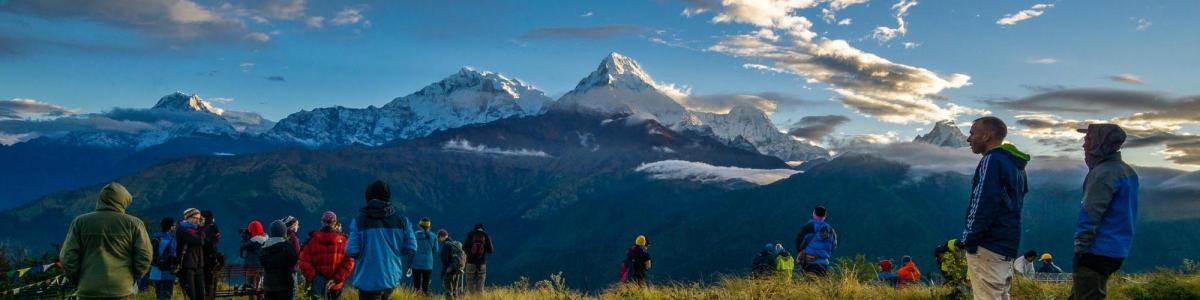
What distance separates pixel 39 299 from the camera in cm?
1276

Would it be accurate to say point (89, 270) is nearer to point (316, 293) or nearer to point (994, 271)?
point (316, 293)

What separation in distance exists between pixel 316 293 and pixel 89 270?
12.1 ft

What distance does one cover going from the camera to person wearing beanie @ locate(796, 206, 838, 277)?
15.1 meters

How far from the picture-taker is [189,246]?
42.5 ft

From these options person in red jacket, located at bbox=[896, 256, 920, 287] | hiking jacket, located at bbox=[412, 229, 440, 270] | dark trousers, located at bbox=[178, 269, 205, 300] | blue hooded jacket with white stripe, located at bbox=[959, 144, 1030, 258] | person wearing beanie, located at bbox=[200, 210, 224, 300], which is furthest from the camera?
hiking jacket, located at bbox=[412, 229, 440, 270]

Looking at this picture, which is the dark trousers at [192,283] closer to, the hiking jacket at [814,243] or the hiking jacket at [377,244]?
the hiking jacket at [377,244]

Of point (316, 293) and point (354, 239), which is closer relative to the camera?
point (354, 239)

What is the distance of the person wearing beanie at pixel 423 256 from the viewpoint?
57.8 feet

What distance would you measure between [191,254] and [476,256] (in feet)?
23.0

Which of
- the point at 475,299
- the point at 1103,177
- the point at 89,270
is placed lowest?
the point at 475,299

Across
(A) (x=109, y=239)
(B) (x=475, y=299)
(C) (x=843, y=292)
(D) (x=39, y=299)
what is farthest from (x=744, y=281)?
(D) (x=39, y=299)

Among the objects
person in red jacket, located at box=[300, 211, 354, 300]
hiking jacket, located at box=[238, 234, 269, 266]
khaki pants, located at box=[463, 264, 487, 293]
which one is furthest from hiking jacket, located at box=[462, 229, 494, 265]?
person in red jacket, located at box=[300, 211, 354, 300]

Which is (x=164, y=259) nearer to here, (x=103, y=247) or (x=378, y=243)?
(x=103, y=247)

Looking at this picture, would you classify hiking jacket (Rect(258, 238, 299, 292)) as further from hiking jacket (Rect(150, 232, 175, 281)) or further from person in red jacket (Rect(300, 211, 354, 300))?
hiking jacket (Rect(150, 232, 175, 281))
